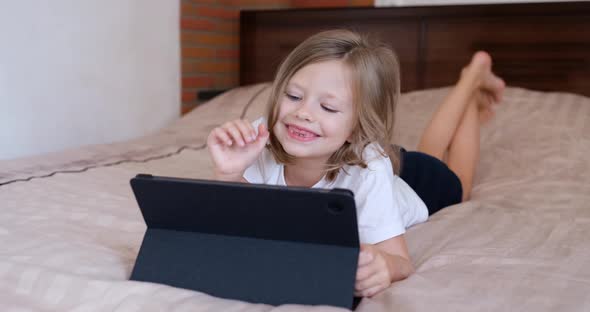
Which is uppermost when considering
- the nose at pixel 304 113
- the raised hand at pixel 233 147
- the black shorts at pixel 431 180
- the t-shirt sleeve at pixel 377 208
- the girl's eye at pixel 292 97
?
the girl's eye at pixel 292 97

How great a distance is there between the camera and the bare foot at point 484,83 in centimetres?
175

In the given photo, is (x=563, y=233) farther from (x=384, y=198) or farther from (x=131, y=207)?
(x=131, y=207)

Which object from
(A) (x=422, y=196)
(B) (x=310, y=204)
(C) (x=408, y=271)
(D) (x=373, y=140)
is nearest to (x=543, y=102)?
(A) (x=422, y=196)

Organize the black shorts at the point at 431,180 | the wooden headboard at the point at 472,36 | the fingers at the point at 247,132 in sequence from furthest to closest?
the wooden headboard at the point at 472,36, the black shorts at the point at 431,180, the fingers at the point at 247,132

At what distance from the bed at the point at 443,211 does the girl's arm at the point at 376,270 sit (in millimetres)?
18

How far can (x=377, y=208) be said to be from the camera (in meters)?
0.99

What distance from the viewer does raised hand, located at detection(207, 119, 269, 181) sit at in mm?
979

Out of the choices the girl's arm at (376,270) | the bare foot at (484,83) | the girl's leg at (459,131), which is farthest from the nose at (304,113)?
the bare foot at (484,83)

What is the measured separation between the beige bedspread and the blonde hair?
7.7 inches

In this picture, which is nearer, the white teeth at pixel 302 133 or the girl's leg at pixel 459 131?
the white teeth at pixel 302 133

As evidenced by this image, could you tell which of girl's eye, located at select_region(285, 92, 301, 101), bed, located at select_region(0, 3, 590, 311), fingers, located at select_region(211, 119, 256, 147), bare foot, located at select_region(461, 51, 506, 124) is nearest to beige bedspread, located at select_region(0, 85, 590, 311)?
bed, located at select_region(0, 3, 590, 311)

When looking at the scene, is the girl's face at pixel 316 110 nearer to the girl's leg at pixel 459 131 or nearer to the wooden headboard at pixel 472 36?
the girl's leg at pixel 459 131

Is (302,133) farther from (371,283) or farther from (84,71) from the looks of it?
(84,71)

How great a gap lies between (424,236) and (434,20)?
145cm
